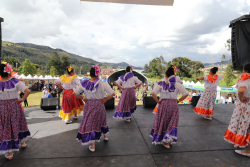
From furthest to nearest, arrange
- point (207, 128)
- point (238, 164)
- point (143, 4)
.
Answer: point (143, 4) < point (207, 128) < point (238, 164)

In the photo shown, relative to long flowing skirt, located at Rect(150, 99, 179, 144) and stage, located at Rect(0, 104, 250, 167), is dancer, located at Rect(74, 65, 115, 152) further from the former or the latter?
long flowing skirt, located at Rect(150, 99, 179, 144)

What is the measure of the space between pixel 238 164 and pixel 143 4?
852 centimetres

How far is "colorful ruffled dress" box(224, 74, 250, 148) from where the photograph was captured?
2568 millimetres

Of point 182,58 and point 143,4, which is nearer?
point 143,4

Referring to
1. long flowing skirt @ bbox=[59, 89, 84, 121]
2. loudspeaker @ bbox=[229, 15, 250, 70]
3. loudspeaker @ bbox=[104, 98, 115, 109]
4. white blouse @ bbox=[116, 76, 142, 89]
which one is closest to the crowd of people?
long flowing skirt @ bbox=[59, 89, 84, 121]

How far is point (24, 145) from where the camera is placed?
2.93 m

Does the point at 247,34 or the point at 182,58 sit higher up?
the point at 182,58

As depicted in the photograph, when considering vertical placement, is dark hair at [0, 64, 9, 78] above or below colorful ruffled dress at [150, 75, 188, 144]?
above

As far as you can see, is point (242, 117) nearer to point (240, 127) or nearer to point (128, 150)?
point (240, 127)

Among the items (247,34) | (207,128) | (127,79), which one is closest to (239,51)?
(247,34)

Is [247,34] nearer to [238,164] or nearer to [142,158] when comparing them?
[238,164]

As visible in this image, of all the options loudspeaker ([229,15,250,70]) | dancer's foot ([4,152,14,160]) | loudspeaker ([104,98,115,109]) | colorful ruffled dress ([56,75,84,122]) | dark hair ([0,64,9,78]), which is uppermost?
loudspeaker ([229,15,250,70])

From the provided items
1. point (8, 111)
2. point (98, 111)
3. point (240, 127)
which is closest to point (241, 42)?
point (240, 127)

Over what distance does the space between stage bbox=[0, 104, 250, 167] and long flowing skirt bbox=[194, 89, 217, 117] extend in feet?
2.05
